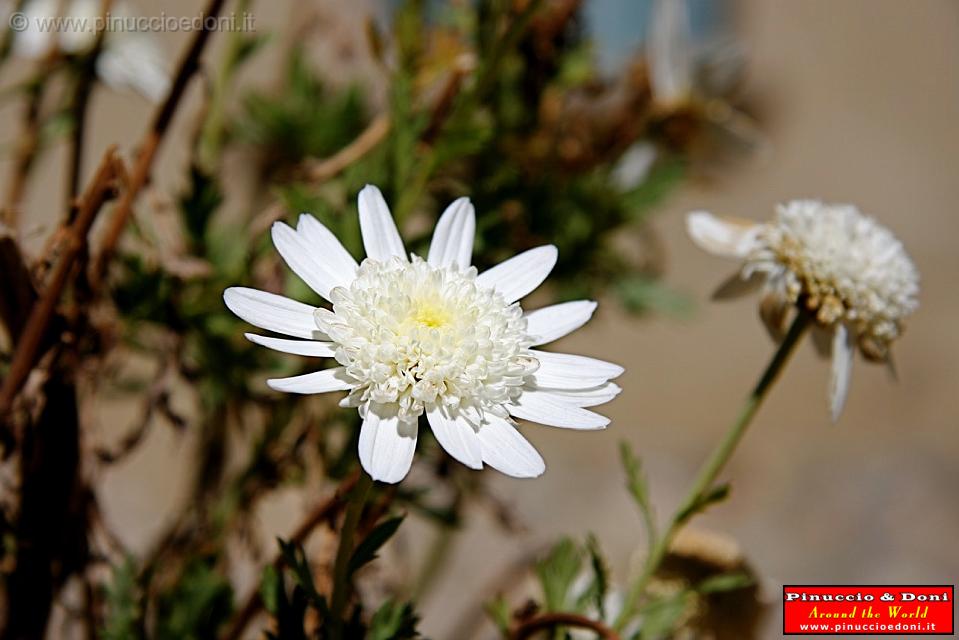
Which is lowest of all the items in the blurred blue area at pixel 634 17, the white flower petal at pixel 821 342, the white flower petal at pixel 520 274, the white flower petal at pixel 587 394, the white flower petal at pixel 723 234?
the white flower petal at pixel 587 394

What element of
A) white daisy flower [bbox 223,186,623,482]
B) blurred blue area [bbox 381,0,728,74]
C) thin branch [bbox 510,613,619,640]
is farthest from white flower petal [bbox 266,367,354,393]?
blurred blue area [bbox 381,0,728,74]

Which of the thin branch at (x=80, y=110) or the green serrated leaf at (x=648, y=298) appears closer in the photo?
the thin branch at (x=80, y=110)

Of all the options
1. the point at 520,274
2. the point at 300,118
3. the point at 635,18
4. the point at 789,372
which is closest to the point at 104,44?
the point at 300,118

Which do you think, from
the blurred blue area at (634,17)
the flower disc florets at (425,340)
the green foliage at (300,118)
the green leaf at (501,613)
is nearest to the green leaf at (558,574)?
the green leaf at (501,613)

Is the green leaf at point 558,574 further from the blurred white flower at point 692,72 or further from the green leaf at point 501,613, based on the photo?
the blurred white flower at point 692,72

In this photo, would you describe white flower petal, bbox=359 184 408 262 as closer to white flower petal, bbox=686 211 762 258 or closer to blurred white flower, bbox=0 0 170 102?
white flower petal, bbox=686 211 762 258

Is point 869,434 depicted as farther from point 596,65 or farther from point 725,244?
point 725,244

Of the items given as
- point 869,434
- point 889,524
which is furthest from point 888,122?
point 889,524

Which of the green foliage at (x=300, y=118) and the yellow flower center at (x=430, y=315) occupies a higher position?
the green foliage at (x=300, y=118)
